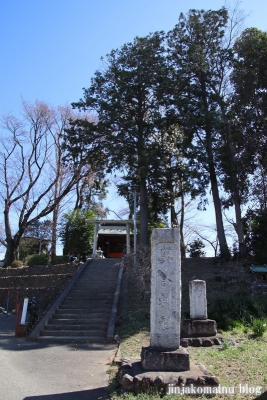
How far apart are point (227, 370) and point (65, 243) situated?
25.5 meters

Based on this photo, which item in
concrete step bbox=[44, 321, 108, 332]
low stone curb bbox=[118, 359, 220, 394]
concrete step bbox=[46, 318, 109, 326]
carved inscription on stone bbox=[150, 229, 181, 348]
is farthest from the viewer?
concrete step bbox=[46, 318, 109, 326]

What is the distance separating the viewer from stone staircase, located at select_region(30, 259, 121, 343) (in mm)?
12273

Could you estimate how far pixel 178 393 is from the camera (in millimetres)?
5426

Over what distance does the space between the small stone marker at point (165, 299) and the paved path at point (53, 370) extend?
1.20 m

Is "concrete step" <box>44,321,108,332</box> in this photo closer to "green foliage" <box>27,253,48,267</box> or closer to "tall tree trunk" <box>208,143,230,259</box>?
"tall tree trunk" <box>208,143,230,259</box>

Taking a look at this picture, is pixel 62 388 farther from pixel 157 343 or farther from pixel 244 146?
pixel 244 146

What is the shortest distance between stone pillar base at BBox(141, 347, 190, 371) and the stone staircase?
5722 millimetres

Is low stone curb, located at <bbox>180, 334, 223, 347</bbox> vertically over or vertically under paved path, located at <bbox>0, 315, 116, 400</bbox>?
over

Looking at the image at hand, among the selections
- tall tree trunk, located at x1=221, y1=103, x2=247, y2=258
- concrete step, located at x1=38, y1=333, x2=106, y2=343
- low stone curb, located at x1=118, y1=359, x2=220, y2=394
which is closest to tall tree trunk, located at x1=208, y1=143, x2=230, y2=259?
tall tree trunk, located at x1=221, y1=103, x2=247, y2=258

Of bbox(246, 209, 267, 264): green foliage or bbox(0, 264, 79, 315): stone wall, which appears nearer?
bbox(0, 264, 79, 315): stone wall

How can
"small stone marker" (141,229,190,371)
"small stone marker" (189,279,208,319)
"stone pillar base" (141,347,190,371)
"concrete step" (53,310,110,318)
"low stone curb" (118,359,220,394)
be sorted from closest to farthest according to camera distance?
"low stone curb" (118,359,220,394), "stone pillar base" (141,347,190,371), "small stone marker" (141,229,190,371), "small stone marker" (189,279,208,319), "concrete step" (53,310,110,318)

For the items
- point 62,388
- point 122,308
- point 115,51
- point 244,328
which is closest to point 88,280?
point 122,308

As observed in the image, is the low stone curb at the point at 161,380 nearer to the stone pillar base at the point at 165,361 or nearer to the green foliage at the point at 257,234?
the stone pillar base at the point at 165,361

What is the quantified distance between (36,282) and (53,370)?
632 inches
